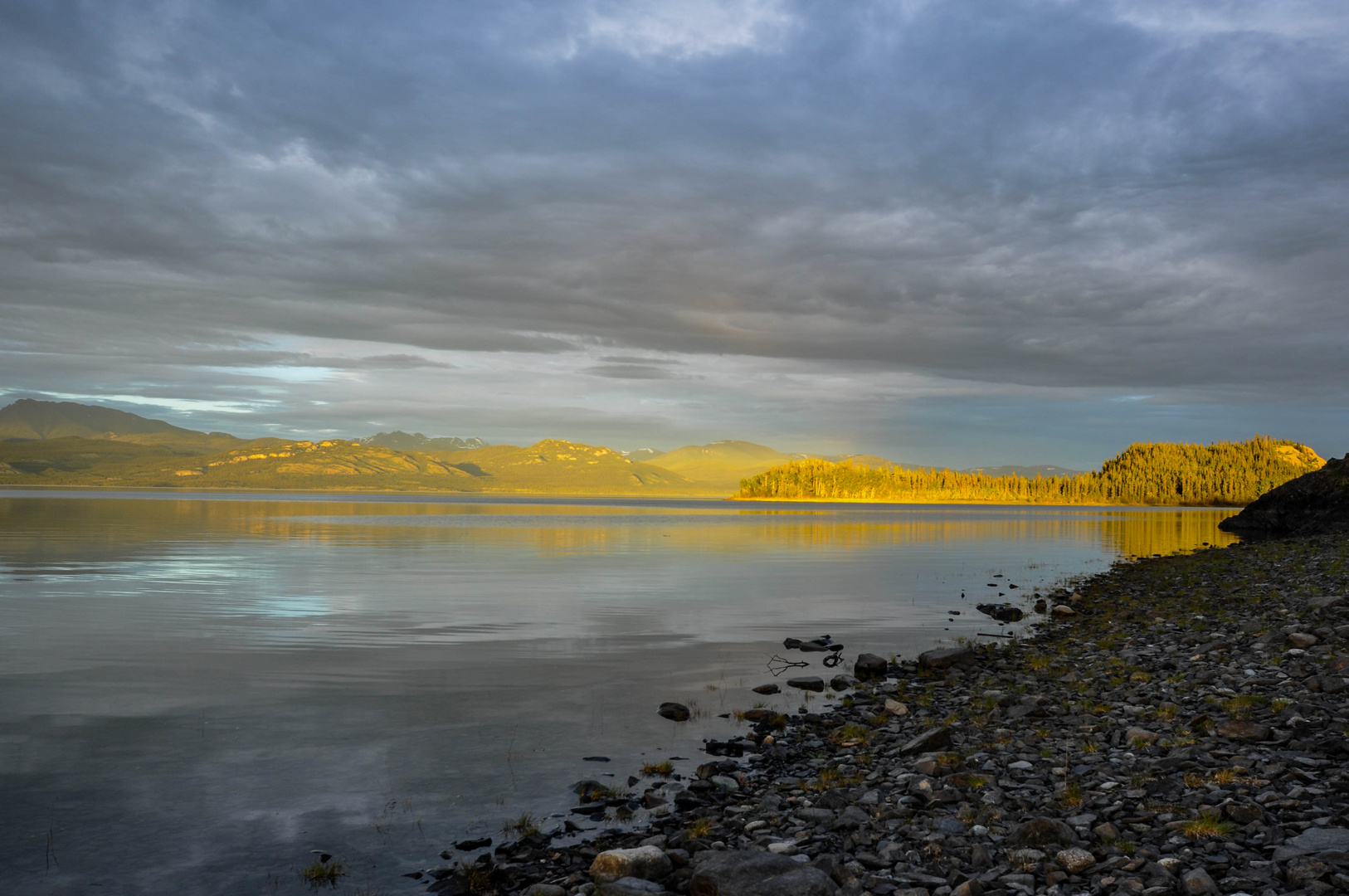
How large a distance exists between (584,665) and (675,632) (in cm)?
643

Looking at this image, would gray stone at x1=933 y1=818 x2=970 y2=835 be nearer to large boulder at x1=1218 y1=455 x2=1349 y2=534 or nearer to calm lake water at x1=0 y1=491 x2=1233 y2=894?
calm lake water at x1=0 y1=491 x2=1233 y2=894

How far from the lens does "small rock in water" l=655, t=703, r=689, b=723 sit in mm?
17703

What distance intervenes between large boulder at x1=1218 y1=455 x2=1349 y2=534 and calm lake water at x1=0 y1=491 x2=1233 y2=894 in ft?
101

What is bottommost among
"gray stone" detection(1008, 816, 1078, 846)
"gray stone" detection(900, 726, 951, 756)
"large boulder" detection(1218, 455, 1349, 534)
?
"gray stone" detection(900, 726, 951, 756)

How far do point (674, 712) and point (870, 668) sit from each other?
6914 mm

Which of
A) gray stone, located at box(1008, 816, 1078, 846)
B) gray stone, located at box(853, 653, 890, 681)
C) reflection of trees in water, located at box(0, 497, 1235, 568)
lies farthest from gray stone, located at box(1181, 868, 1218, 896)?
reflection of trees in water, located at box(0, 497, 1235, 568)

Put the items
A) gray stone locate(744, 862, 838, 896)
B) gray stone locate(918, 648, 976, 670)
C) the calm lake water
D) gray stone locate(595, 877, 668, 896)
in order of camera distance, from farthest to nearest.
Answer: gray stone locate(918, 648, 976, 670)
the calm lake water
gray stone locate(595, 877, 668, 896)
gray stone locate(744, 862, 838, 896)

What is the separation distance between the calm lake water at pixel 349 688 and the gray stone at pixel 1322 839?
8.86 m

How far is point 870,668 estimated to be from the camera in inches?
874

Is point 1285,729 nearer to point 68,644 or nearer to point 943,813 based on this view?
point 943,813

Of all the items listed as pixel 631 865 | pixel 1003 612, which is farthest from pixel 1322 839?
pixel 1003 612

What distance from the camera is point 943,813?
10.8 metres

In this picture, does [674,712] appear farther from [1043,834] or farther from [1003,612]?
[1003,612]

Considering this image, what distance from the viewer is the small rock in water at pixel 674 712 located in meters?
17.7
